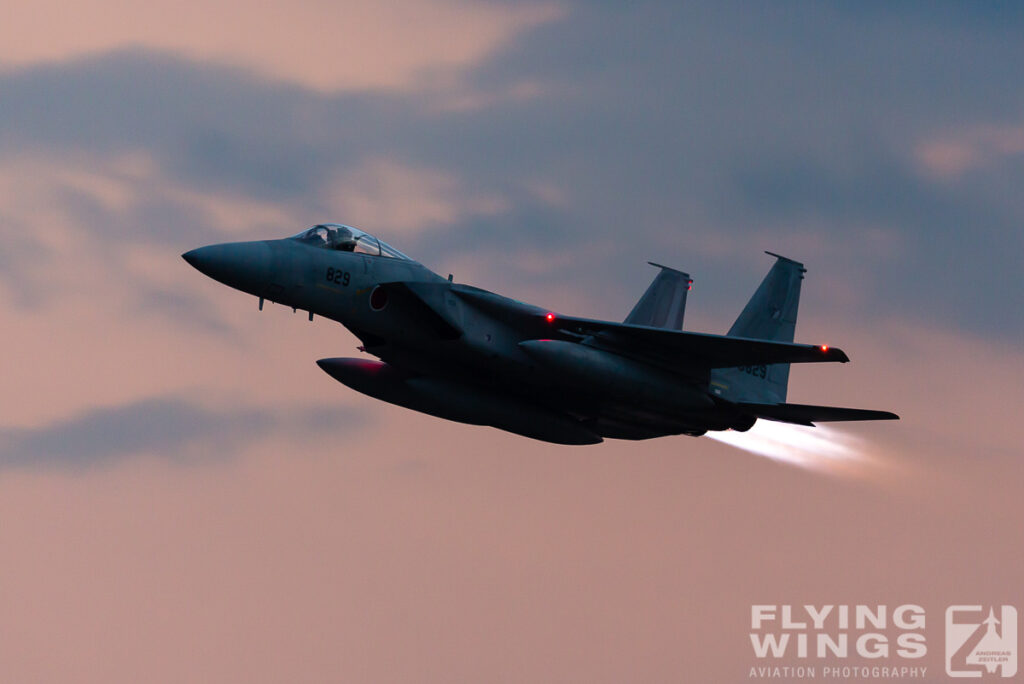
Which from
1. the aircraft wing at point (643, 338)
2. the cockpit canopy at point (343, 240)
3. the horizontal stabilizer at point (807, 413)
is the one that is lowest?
the horizontal stabilizer at point (807, 413)

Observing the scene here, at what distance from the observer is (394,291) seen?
1118 inches

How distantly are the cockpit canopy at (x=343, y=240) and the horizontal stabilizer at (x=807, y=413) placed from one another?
25.2ft

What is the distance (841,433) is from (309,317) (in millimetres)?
13330

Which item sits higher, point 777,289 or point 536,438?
point 777,289

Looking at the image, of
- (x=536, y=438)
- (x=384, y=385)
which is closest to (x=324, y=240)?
(x=384, y=385)

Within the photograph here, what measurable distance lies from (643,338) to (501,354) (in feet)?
8.73

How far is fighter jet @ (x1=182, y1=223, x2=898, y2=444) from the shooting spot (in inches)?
1099

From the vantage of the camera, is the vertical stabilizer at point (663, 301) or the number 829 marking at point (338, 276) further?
the vertical stabilizer at point (663, 301)

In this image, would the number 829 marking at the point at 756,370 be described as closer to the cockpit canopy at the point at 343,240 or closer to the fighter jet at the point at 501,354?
the fighter jet at the point at 501,354

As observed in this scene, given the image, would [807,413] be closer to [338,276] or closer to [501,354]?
[501,354]

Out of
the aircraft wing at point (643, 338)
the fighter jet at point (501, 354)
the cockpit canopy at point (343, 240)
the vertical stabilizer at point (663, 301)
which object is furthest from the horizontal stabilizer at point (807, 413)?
the cockpit canopy at point (343, 240)

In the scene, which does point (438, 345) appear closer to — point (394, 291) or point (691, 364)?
point (394, 291)

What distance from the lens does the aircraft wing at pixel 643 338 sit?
2859 cm

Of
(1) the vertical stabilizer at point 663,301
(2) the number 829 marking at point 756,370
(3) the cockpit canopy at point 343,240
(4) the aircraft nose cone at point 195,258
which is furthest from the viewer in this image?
(1) the vertical stabilizer at point 663,301
